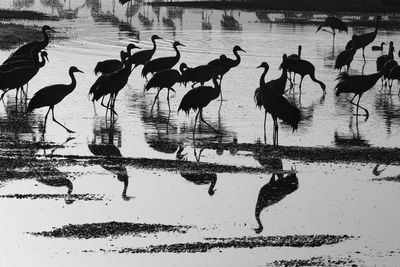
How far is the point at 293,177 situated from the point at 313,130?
420 centimetres

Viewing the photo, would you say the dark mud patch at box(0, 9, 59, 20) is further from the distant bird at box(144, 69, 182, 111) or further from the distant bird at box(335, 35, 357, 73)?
the distant bird at box(144, 69, 182, 111)

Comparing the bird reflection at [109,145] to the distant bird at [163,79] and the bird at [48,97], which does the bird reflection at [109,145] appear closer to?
the bird at [48,97]

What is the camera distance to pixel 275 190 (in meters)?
13.7

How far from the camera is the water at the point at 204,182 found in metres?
10.9

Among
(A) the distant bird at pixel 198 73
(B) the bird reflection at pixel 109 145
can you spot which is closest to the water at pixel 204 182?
(B) the bird reflection at pixel 109 145

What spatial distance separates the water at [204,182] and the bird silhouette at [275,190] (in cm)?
8

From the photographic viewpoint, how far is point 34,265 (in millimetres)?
10266

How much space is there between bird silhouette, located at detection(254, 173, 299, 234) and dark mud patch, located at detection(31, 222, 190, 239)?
125cm

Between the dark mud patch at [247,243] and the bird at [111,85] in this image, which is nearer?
the dark mud patch at [247,243]

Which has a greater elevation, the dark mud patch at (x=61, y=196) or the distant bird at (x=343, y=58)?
the distant bird at (x=343, y=58)

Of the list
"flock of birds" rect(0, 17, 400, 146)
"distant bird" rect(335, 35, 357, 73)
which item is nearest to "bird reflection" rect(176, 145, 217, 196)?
"flock of birds" rect(0, 17, 400, 146)

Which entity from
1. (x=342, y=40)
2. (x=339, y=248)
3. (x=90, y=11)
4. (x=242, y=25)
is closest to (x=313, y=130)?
(x=339, y=248)

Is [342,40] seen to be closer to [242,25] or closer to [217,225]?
[242,25]

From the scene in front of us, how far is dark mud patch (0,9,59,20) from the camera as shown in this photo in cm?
4400
